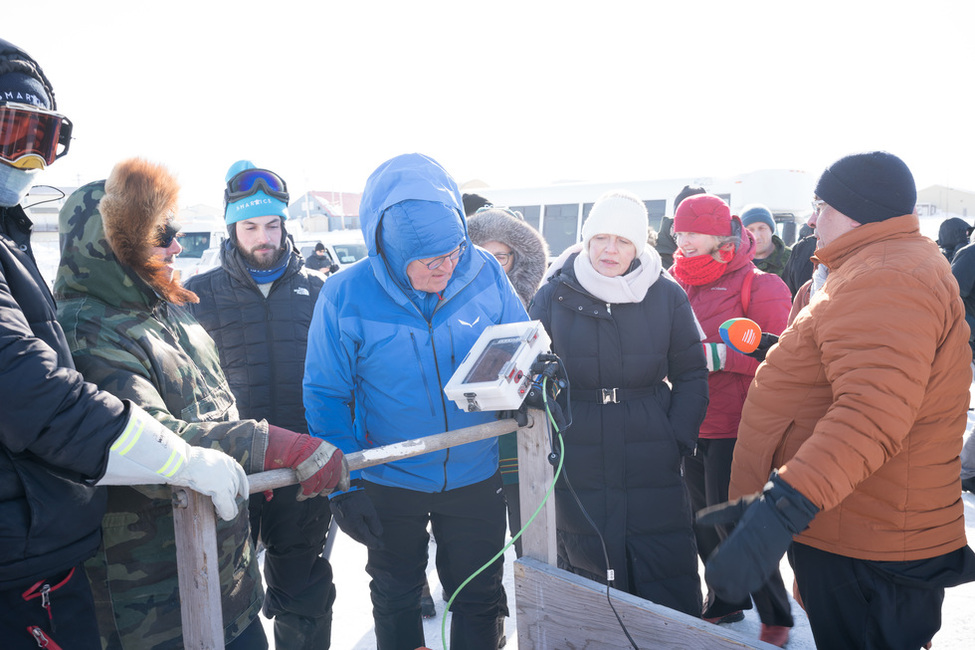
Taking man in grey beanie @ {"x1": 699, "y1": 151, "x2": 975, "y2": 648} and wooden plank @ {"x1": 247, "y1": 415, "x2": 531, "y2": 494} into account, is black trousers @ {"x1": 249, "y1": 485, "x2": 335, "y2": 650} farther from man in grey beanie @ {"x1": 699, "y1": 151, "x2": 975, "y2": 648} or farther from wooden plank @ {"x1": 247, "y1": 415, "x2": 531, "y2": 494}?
man in grey beanie @ {"x1": 699, "y1": 151, "x2": 975, "y2": 648}

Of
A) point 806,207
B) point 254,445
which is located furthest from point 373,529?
point 806,207

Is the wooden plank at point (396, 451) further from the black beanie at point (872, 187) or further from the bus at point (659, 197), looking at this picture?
the bus at point (659, 197)

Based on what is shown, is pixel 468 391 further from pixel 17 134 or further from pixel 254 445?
pixel 17 134

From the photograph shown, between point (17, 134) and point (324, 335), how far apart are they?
0.95 m

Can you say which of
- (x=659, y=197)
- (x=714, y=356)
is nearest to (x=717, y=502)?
(x=714, y=356)

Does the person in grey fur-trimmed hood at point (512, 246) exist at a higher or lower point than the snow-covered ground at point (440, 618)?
higher

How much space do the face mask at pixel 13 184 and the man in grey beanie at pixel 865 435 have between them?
6.06 ft

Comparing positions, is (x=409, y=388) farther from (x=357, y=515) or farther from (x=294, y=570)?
(x=294, y=570)

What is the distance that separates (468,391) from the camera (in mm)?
1641

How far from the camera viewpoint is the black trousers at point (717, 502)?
272cm

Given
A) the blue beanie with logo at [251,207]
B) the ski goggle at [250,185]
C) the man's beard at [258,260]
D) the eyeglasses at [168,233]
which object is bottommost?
the man's beard at [258,260]

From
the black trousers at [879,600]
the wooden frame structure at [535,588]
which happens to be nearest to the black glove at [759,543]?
the wooden frame structure at [535,588]

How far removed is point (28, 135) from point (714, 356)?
8.34ft

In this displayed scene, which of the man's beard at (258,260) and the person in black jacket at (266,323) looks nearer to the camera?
the person in black jacket at (266,323)
